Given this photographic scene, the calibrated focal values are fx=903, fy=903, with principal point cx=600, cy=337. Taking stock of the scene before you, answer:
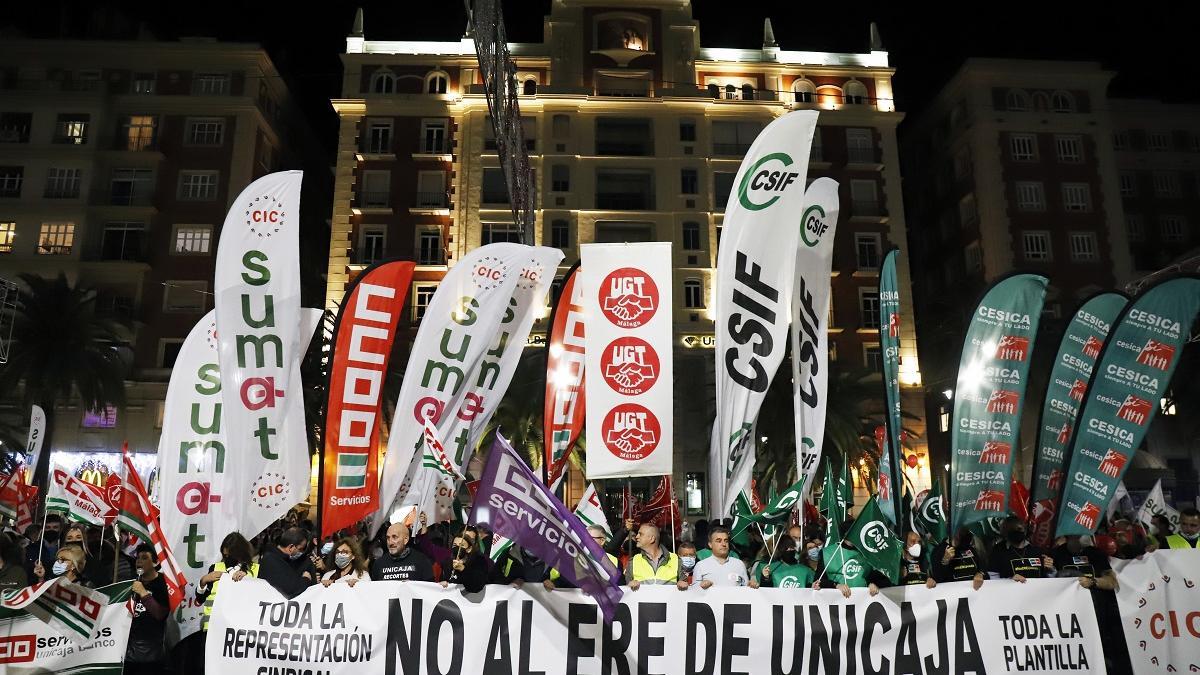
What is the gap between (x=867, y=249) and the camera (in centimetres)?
4353

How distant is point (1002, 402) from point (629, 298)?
578cm

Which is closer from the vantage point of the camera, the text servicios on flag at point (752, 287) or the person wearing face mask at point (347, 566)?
the person wearing face mask at point (347, 566)

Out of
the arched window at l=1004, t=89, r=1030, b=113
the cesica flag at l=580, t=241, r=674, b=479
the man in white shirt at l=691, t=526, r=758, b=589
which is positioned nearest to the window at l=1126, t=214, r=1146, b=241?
the arched window at l=1004, t=89, r=1030, b=113

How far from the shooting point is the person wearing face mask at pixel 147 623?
8.09 metres

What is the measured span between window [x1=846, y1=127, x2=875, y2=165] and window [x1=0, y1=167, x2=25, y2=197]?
39474 millimetres

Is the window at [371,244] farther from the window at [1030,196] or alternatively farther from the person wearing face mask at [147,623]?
the person wearing face mask at [147,623]

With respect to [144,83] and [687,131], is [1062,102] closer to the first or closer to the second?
[687,131]

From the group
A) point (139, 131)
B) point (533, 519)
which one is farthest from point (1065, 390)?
point (139, 131)

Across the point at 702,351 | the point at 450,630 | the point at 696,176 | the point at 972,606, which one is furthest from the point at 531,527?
the point at 696,176

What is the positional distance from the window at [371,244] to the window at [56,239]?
13033 millimetres

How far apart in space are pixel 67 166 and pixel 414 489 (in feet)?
129

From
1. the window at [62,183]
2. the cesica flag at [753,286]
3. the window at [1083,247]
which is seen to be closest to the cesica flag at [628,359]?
the cesica flag at [753,286]

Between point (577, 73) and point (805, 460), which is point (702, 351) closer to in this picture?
point (577, 73)

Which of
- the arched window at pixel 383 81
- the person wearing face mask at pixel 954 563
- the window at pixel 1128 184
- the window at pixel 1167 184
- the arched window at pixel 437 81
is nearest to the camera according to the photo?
the person wearing face mask at pixel 954 563
